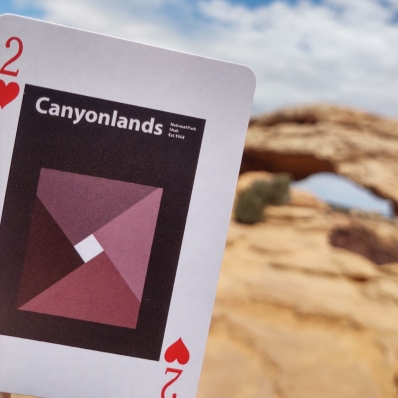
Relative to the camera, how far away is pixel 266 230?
22.4 feet

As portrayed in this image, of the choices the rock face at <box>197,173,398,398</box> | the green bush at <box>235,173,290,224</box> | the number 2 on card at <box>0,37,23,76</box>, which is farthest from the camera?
the green bush at <box>235,173,290,224</box>

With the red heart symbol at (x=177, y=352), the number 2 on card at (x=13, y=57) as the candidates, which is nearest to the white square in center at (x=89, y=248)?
the red heart symbol at (x=177, y=352)

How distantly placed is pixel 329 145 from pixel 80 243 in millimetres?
12597

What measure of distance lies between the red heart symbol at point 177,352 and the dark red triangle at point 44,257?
367mm

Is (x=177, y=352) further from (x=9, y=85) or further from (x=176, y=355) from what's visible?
(x=9, y=85)

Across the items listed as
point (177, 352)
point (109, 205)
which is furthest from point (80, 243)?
point (177, 352)

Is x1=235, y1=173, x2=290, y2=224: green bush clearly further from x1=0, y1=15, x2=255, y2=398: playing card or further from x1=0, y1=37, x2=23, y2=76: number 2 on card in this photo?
x1=0, y1=37, x2=23, y2=76: number 2 on card

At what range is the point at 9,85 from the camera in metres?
1.17

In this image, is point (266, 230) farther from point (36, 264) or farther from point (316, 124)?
point (316, 124)

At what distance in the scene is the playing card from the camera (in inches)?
46.6

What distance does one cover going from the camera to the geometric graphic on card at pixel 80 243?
1.21 meters

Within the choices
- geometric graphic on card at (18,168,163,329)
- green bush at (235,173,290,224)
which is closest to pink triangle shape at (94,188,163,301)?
geometric graphic on card at (18,168,163,329)

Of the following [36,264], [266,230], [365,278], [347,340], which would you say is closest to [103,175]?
[36,264]

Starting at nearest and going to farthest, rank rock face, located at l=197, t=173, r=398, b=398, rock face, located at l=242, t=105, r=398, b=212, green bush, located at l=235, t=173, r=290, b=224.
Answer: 1. rock face, located at l=197, t=173, r=398, b=398
2. green bush, located at l=235, t=173, r=290, b=224
3. rock face, located at l=242, t=105, r=398, b=212
